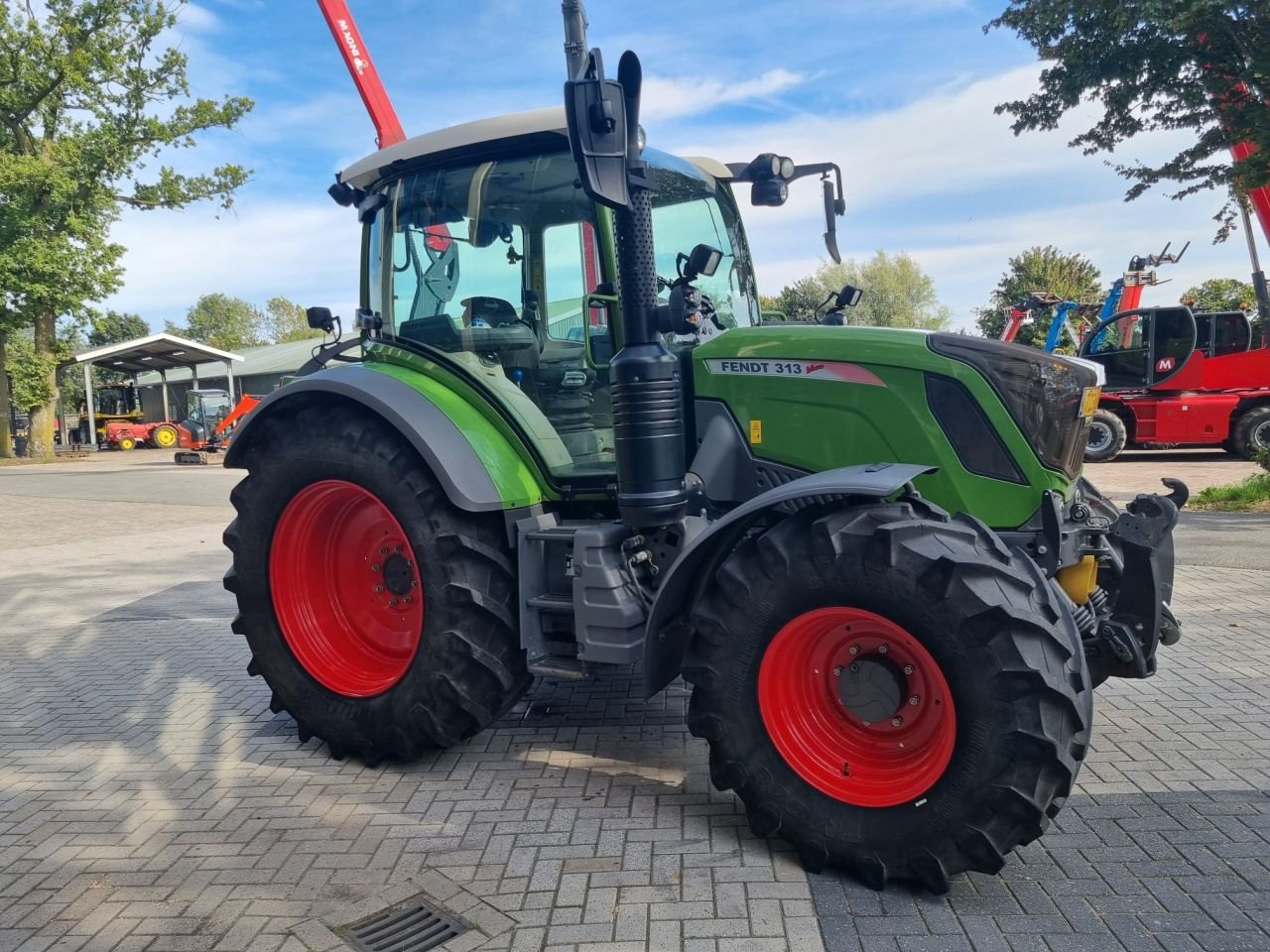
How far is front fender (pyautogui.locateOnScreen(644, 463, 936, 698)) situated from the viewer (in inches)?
111

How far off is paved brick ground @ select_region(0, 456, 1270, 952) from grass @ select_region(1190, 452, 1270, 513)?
588 cm

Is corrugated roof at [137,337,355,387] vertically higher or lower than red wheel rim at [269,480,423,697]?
higher

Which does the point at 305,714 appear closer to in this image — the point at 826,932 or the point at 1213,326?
the point at 826,932

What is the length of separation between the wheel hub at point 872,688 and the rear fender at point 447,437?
1.46 m

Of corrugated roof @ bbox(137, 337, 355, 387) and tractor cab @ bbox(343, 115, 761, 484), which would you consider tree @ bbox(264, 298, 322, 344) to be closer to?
corrugated roof @ bbox(137, 337, 355, 387)

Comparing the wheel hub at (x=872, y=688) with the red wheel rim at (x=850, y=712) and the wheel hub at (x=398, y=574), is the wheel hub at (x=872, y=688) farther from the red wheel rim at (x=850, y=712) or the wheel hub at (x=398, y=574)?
the wheel hub at (x=398, y=574)

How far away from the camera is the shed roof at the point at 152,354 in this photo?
31.8m

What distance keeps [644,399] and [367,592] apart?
1825 mm

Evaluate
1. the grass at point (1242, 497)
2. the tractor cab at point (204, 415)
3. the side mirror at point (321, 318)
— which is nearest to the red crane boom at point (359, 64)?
the side mirror at point (321, 318)

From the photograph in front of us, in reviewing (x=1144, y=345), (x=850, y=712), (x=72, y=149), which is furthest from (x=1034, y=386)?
(x=72, y=149)

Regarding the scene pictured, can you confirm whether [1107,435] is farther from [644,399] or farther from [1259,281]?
[644,399]

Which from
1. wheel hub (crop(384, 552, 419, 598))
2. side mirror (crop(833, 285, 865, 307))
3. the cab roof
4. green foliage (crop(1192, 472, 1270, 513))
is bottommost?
green foliage (crop(1192, 472, 1270, 513))

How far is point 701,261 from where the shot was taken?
3.15 m

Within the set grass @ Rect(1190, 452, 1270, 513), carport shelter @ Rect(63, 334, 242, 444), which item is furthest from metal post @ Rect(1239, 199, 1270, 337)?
carport shelter @ Rect(63, 334, 242, 444)
